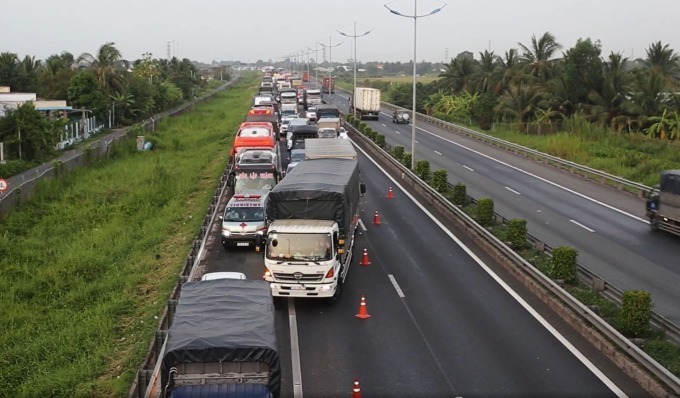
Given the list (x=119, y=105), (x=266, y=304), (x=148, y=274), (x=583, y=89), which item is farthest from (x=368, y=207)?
(x=119, y=105)

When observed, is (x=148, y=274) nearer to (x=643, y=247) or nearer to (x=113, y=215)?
(x=113, y=215)

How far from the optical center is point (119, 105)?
78438mm

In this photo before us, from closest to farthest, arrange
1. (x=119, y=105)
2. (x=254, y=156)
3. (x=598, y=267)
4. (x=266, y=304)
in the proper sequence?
(x=266, y=304) → (x=598, y=267) → (x=254, y=156) → (x=119, y=105)

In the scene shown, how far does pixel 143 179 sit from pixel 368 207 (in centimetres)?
1716

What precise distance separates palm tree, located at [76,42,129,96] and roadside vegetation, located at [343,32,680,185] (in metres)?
37.3

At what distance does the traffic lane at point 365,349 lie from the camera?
1522cm

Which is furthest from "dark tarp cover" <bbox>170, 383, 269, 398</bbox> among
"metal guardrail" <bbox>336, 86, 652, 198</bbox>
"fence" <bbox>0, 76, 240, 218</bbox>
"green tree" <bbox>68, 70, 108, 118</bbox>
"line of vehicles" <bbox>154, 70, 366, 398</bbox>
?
"green tree" <bbox>68, 70, 108, 118</bbox>

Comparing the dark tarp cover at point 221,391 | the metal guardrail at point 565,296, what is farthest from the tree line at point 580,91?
the dark tarp cover at point 221,391

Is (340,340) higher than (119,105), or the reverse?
(119,105)

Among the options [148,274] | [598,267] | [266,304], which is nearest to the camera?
[266,304]

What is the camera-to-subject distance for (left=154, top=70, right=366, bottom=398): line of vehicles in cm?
1221

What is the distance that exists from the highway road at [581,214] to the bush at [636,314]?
287 centimetres

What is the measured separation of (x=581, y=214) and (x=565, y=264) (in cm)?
1283

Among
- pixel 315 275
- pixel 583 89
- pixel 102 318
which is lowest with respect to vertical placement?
pixel 102 318
